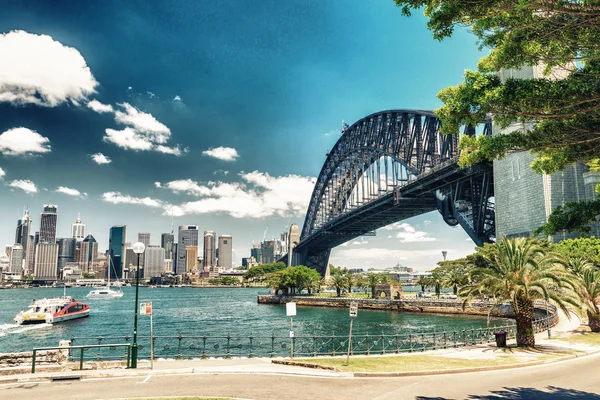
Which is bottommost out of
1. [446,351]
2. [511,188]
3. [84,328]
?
[84,328]

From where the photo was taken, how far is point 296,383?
643 inches

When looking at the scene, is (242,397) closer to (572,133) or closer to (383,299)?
(572,133)

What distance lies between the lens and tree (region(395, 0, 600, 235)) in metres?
10.2

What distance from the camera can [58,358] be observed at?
65.4ft

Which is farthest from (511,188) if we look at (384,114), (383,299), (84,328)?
(84,328)

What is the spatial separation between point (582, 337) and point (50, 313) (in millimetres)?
72789

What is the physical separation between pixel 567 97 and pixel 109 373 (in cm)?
1884

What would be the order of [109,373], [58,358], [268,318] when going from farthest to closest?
[268,318] → [58,358] → [109,373]

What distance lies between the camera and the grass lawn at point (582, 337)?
88.9 ft

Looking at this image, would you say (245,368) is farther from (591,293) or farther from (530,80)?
(591,293)

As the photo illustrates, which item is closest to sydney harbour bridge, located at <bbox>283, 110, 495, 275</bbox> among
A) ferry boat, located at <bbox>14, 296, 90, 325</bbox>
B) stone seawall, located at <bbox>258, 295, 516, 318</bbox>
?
stone seawall, located at <bbox>258, 295, 516, 318</bbox>

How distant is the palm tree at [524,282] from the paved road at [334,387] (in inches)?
266

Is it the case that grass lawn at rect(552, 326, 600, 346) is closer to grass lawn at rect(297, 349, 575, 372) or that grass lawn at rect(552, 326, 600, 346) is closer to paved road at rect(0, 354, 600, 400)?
grass lawn at rect(297, 349, 575, 372)


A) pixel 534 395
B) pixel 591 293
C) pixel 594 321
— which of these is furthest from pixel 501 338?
pixel 534 395
